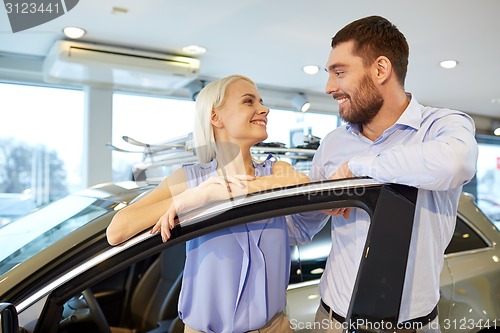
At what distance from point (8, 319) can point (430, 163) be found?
89 centimetres

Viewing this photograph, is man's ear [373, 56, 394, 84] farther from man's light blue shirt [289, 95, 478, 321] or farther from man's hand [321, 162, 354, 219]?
man's hand [321, 162, 354, 219]

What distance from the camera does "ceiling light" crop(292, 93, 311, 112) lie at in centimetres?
613

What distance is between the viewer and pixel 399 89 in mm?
1352

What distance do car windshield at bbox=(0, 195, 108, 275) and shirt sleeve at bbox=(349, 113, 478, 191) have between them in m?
0.95

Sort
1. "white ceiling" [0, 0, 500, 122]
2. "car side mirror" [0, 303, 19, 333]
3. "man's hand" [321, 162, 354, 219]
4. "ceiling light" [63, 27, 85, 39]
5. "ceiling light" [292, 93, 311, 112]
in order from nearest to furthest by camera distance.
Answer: "car side mirror" [0, 303, 19, 333], "man's hand" [321, 162, 354, 219], "white ceiling" [0, 0, 500, 122], "ceiling light" [63, 27, 85, 39], "ceiling light" [292, 93, 311, 112]

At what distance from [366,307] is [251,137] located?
0.51 meters

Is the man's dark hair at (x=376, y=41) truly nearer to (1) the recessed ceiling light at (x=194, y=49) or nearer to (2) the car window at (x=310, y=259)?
(2) the car window at (x=310, y=259)

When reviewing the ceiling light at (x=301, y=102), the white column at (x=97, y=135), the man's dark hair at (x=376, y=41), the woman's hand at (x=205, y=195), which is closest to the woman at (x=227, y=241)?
the woman's hand at (x=205, y=195)

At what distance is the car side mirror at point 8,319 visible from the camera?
923 mm

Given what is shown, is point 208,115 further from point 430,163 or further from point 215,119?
point 430,163

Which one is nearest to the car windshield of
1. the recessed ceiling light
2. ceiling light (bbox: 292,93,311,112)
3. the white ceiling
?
the white ceiling

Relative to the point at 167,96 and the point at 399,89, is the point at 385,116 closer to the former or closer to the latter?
the point at 399,89

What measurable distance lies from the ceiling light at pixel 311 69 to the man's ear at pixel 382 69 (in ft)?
12.6

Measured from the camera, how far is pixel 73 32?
4.02 m
